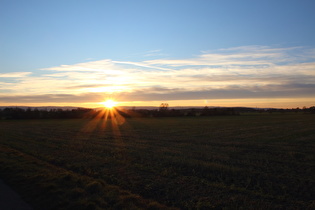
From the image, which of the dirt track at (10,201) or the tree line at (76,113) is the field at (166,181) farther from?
the tree line at (76,113)

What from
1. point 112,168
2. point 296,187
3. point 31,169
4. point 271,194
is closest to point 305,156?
point 296,187

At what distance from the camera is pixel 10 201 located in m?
7.07

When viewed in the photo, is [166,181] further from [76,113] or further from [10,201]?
[76,113]

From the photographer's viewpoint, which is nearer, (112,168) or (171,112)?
(112,168)

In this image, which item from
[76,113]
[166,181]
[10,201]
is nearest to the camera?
[10,201]

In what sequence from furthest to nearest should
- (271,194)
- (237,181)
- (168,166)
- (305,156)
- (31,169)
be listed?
(305,156) → (168,166) → (31,169) → (237,181) → (271,194)

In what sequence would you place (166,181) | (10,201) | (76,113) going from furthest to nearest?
(76,113) < (166,181) < (10,201)

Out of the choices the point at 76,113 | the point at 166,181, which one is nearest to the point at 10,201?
the point at 166,181

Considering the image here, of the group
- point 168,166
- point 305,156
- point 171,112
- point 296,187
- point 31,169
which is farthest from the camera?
point 171,112

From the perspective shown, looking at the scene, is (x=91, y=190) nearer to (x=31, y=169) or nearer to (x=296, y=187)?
(x=31, y=169)

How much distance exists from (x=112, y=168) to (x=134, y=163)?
4.61ft

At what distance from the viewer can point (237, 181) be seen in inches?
372

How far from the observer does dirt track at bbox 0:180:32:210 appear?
6623mm

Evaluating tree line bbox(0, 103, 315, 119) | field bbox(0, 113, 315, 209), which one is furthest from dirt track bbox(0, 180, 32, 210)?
tree line bbox(0, 103, 315, 119)
